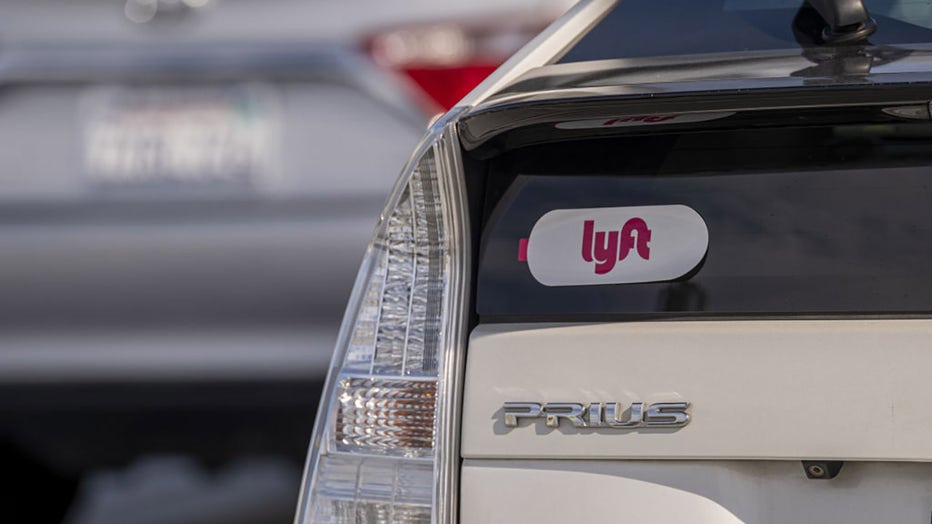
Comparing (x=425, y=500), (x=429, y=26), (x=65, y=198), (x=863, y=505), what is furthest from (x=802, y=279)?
(x=65, y=198)

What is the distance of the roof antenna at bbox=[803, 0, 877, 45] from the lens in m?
2.13

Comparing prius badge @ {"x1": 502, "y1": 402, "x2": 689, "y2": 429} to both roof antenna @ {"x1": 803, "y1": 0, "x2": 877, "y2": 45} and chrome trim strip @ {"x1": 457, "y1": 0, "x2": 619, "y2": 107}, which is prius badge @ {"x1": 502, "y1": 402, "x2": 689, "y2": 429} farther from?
roof antenna @ {"x1": 803, "y1": 0, "x2": 877, "y2": 45}

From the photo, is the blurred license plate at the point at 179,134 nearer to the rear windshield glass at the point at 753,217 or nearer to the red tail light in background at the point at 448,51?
the red tail light in background at the point at 448,51

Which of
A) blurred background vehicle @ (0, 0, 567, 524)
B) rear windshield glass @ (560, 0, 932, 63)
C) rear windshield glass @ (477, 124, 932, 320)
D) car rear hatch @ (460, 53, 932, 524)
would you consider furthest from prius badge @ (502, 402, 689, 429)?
blurred background vehicle @ (0, 0, 567, 524)

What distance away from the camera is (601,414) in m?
1.86

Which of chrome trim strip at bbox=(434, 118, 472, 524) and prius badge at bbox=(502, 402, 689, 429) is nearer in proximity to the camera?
prius badge at bbox=(502, 402, 689, 429)

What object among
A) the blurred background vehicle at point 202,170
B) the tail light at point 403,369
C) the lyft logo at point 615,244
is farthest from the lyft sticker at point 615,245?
the blurred background vehicle at point 202,170

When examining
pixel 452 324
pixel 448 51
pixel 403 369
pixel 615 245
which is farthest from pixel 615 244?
pixel 448 51

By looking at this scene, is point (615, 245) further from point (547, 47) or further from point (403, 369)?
point (547, 47)

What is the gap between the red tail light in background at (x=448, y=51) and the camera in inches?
141

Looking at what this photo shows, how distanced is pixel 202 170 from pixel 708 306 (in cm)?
198

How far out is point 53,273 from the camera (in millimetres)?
3662

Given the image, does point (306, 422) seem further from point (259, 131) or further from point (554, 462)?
point (554, 462)

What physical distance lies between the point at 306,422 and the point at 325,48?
1079 mm
